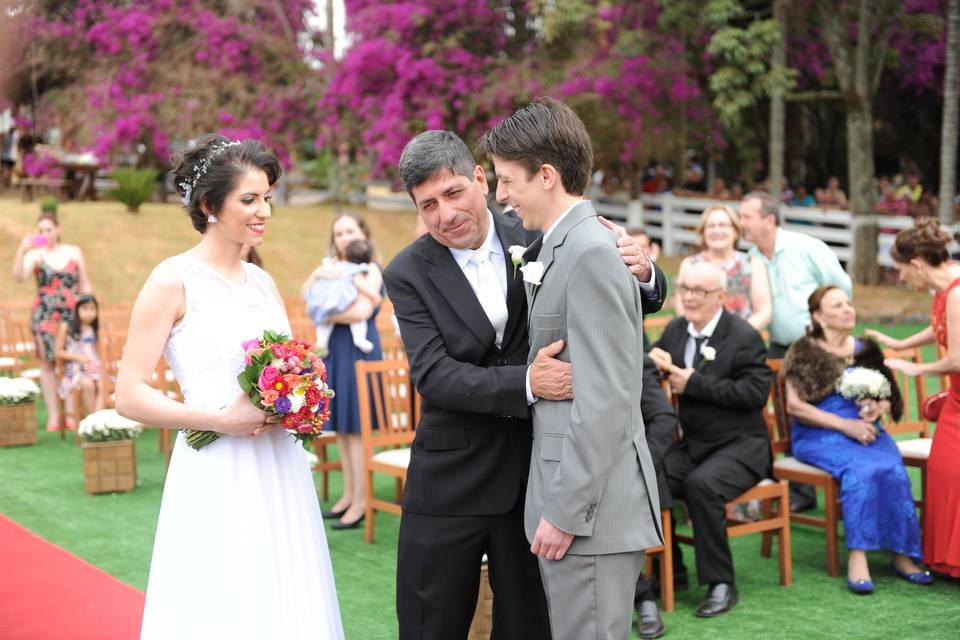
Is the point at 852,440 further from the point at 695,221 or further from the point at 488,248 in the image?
the point at 695,221

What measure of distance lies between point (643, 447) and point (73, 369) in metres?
8.13

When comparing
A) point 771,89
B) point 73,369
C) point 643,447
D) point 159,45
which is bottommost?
point 73,369

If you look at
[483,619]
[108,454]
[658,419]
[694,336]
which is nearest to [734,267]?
[694,336]

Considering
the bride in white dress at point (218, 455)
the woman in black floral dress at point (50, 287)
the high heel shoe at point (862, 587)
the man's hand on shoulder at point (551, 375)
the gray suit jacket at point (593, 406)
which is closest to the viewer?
the gray suit jacket at point (593, 406)

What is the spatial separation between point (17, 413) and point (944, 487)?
725 centimetres

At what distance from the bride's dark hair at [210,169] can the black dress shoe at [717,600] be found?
3.06m

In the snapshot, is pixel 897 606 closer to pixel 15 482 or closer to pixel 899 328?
pixel 15 482

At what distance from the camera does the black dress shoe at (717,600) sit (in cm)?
530

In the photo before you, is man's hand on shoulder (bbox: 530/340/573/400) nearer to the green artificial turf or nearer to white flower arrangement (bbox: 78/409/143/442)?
the green artificial turf

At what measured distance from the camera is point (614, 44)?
17.5 metres

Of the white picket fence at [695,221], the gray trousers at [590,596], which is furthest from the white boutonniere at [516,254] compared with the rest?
the white picket fence at [695,221]

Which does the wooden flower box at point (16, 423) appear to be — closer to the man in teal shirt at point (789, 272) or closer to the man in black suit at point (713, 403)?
the man in black suit at point (713, 403)

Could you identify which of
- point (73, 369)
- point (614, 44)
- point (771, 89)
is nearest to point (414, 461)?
point (73, 369)

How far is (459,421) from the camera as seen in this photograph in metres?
3.35
